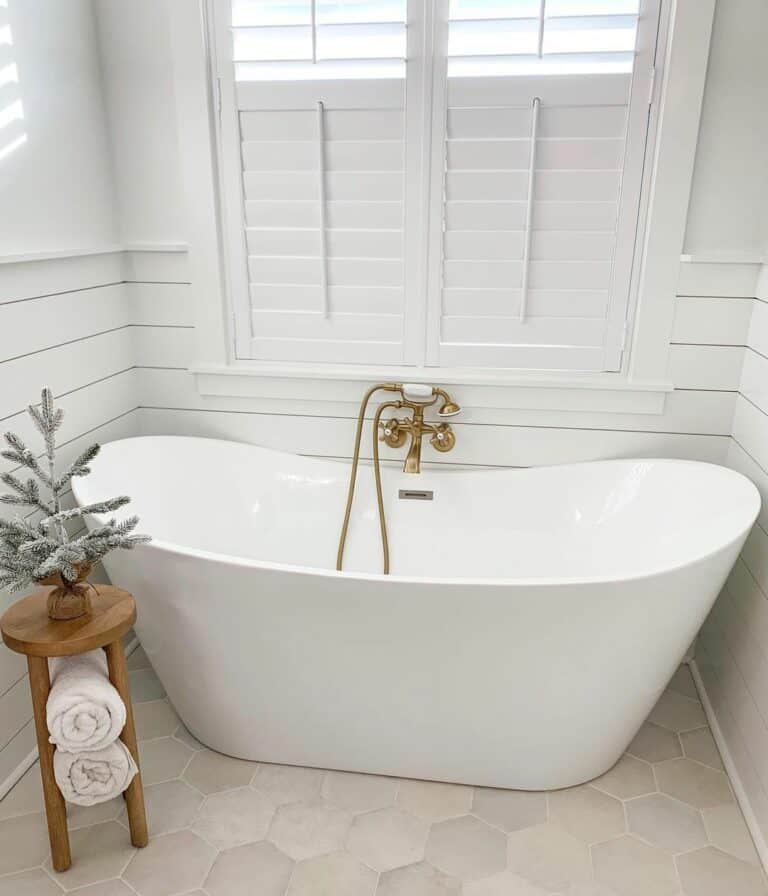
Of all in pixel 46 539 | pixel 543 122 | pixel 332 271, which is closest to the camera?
pixel 46 539

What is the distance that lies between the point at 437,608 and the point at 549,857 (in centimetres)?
65

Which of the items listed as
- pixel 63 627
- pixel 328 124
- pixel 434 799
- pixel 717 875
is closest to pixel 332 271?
pixel 328 124

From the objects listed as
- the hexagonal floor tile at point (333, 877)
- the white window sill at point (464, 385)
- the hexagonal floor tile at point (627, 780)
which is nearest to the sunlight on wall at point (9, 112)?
the white window sill at point (464, 385)

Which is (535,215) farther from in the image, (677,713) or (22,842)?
(22,842)

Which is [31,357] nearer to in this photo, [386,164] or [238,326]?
[238,326]

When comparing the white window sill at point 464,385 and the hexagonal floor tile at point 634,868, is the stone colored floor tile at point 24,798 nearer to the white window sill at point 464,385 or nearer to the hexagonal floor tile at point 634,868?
the white window sill at point 464,385

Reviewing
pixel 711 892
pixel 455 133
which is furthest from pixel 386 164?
pixel 711 892

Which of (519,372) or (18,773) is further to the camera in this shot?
(519,372)

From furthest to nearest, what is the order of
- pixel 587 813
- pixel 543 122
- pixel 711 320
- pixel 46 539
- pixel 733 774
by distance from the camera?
pixel 711 320
pixel 543 122
pixel 733 774
pixel 587 813
pixel 46 539

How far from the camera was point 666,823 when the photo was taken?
1.65m

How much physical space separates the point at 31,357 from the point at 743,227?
1.94 metres

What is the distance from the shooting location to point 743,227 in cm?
189

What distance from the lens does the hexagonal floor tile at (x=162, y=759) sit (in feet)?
5.86

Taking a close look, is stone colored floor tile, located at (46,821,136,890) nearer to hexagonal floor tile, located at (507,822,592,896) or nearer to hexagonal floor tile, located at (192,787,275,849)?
hexagonal floor tile, located at (192,787,275,849)
